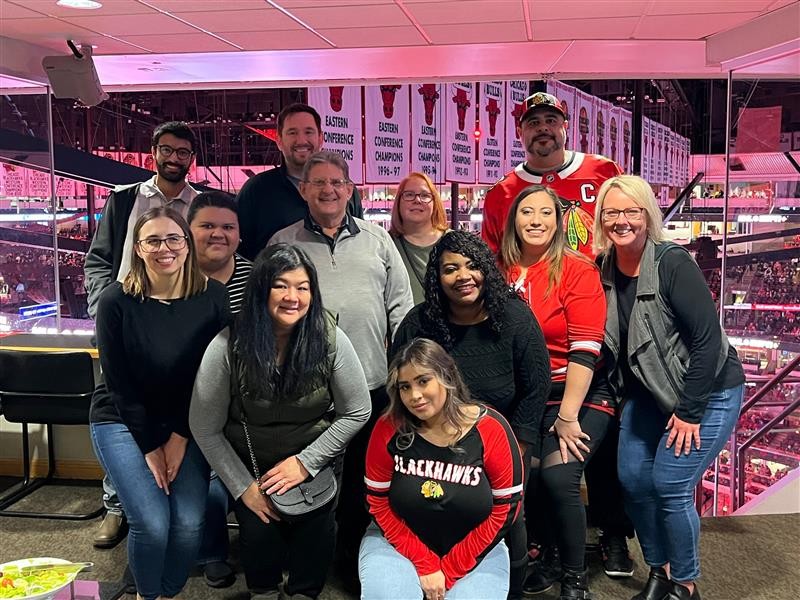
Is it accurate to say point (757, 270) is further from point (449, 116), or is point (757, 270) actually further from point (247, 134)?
point (247, 134)

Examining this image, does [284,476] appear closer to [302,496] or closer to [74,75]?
[302,496]

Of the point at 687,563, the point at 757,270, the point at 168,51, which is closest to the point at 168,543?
the point at 687,563

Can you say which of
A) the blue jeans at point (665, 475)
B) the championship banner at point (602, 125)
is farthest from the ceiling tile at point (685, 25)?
the championship banner at point (602, 125)

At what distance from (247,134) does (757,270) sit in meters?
5.78

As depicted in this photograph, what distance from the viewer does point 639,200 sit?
7.89ft

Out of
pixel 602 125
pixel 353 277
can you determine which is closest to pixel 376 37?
pixel 353 277

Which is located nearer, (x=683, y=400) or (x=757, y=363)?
A: (x=683, y=400)

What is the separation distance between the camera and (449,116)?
6852 millimetres

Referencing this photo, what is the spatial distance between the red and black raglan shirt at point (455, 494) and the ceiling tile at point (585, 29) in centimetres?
258

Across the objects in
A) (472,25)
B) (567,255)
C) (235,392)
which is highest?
(472,25)

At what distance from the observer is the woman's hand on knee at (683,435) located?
2.40 metres

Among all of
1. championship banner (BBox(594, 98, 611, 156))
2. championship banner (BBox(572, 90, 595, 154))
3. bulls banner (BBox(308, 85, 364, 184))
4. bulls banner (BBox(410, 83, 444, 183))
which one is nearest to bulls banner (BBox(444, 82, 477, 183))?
bulls banner (BBox(410, 83, 444, 183))

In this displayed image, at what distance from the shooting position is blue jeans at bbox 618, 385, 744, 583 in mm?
2451

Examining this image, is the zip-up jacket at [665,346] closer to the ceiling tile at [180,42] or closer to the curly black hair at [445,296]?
the curly black hair at [445,296]
